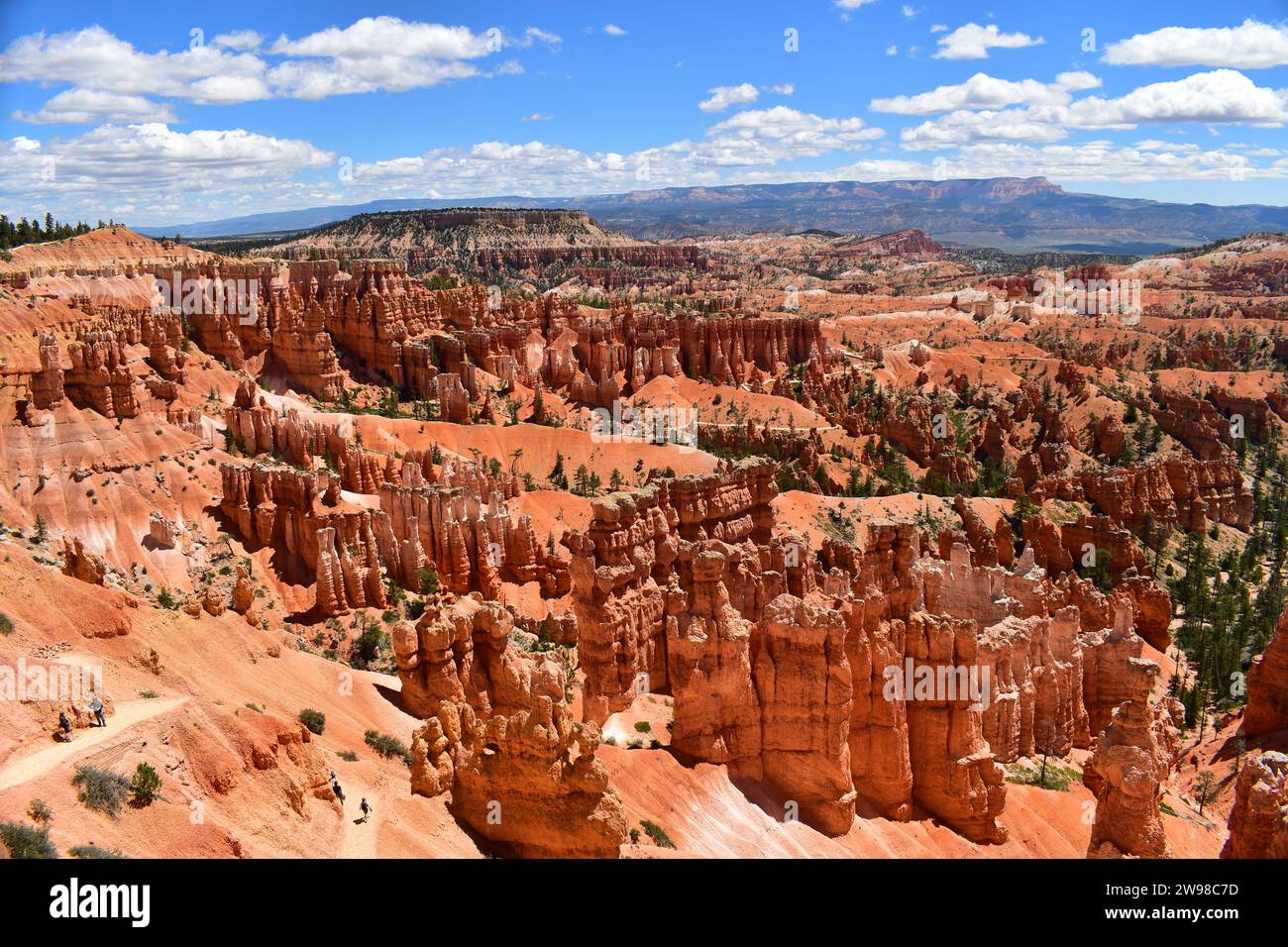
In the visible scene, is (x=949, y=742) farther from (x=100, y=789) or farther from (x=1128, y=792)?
(x=100, y=789)

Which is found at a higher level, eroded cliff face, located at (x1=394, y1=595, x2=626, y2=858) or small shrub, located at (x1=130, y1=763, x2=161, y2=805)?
small shrub, located at (x1=130, y1=763, x2=161, y2=805)

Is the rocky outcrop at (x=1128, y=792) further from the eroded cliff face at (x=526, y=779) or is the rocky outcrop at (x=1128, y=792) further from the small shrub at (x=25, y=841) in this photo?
the small shrub at (x=25, y=841)

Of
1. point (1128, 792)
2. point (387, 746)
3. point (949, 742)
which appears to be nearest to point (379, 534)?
point (387, 746)

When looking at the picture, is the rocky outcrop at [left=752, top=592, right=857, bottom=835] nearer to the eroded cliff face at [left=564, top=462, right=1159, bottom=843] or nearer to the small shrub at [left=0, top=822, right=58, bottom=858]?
the eroded cliff face at [left=564, top=462, right=1159, bottom=843]

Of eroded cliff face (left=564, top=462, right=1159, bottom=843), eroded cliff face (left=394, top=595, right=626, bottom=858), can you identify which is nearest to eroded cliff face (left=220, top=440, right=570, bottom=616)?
eroded cliff face (left=564, top=462, right=1159, bottom=843)

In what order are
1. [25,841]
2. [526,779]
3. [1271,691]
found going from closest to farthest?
1. [25,841]
2. [526,779]
3. [1271,691]
